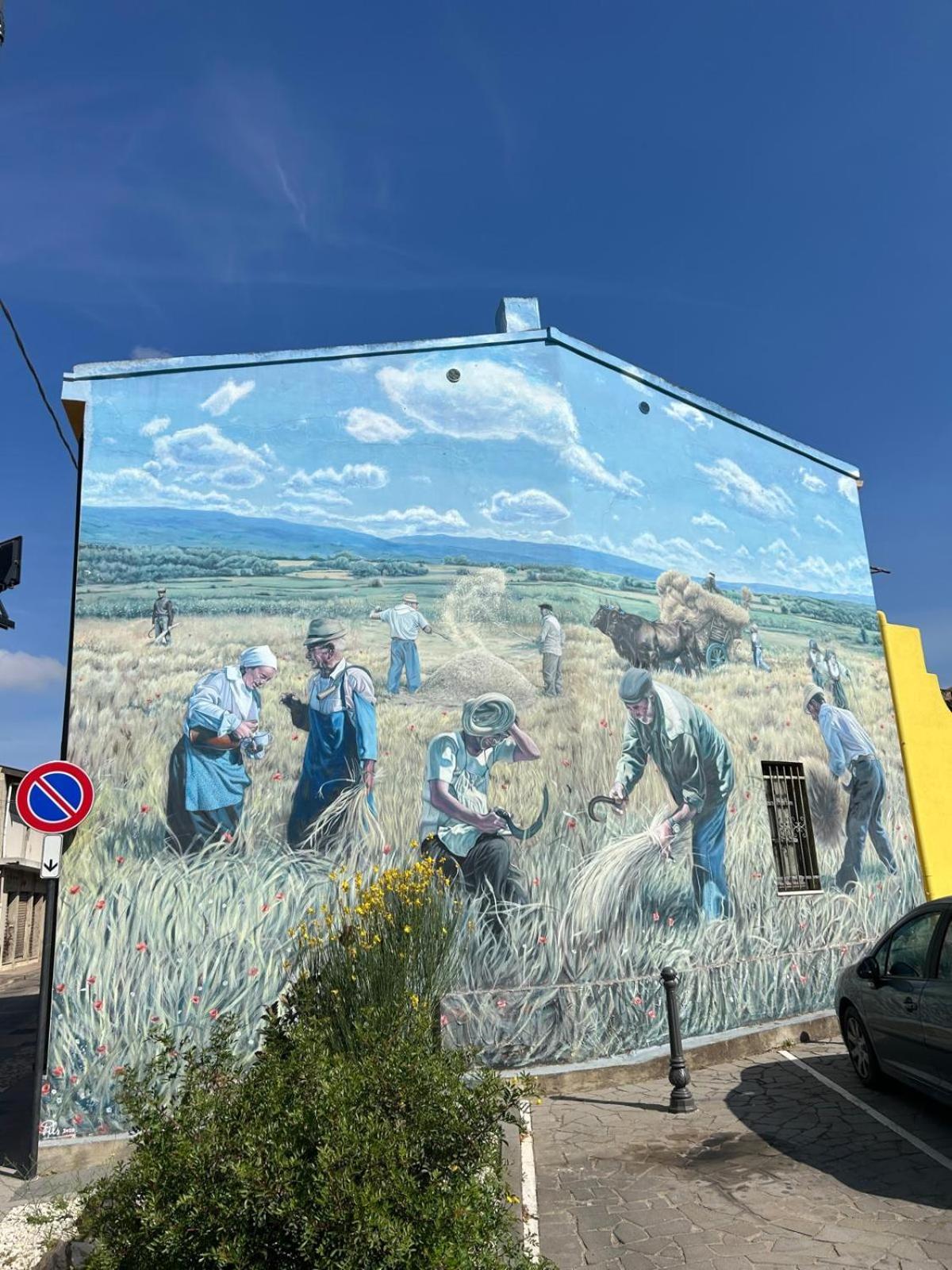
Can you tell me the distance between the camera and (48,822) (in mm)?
6383

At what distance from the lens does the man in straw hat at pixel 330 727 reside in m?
7.50

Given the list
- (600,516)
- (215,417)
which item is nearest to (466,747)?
(600,516)

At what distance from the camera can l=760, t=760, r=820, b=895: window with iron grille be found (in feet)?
30.8

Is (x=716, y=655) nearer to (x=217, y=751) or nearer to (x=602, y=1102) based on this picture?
(x=602, y=1102)

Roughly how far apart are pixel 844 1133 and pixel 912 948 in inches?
51.1

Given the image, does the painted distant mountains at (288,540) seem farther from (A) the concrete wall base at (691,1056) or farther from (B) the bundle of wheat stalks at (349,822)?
(A) the concrete wall base at (691,1056)

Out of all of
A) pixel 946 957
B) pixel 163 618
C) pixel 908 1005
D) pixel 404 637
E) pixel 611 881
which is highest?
pixel 163 618

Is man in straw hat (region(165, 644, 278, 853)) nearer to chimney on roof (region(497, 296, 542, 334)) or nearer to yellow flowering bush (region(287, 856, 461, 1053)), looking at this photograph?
yellow flowering bush (region(287, 856, 461, 1053))

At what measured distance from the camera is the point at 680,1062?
255 inches

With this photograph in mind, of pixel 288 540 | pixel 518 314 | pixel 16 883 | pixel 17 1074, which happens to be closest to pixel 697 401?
pixel 518 314

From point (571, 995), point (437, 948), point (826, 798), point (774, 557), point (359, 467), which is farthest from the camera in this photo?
point (774, 557)

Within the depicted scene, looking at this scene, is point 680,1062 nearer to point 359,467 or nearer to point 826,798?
point 826,798

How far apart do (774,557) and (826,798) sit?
2.92m

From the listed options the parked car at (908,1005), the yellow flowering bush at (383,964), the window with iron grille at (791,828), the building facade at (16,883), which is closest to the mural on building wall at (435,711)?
the window with iron grille at (791,828)
